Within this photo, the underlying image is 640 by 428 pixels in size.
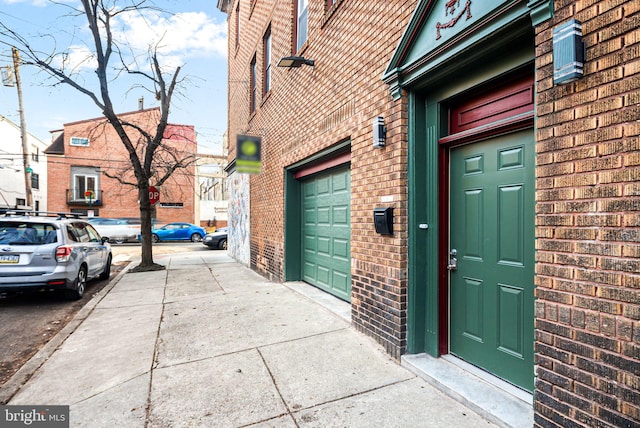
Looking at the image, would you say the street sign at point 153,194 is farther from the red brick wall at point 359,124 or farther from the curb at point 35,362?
the curb at point 35,362

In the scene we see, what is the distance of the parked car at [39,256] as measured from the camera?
555 centimetres

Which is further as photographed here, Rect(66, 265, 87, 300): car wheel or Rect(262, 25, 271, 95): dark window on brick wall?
Rect(262, 25, 271, 95): dark window on brick wall

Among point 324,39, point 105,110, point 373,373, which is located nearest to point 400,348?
point 373,373

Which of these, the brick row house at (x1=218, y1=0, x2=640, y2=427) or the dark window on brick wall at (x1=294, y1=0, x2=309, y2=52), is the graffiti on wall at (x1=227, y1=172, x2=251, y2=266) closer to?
the dark window on brick wall at (x1=294, y1=0, x2=309, y2=52)

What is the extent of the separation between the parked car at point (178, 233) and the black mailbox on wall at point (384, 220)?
20.6m

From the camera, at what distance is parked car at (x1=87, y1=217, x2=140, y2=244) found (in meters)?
19.6

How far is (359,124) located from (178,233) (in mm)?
20375

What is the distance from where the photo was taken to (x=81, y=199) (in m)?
26.2

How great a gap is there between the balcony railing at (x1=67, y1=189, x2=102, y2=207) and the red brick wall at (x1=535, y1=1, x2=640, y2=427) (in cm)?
2981

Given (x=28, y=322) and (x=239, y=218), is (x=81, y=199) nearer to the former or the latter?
(x=239, y=218)

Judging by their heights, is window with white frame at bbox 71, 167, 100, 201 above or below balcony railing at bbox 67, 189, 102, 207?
above

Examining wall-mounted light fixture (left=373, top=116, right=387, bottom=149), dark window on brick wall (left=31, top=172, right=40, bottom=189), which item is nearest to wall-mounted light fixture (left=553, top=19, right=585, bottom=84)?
wall-mounted light fixture (left=373, top=116, right=387, bottom=149)

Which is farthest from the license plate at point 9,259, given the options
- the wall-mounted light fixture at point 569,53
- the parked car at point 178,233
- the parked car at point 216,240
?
the parked car at point 178,233

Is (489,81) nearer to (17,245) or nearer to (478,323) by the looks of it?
(478,323)
